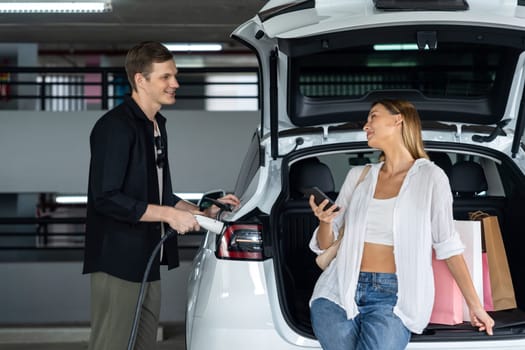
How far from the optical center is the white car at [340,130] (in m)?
2.79

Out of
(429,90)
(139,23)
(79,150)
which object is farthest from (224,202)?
(139,23)

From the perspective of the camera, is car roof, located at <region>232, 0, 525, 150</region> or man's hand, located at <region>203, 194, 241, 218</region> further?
man's hand, located at <region>203, 194, 241, 218</region>

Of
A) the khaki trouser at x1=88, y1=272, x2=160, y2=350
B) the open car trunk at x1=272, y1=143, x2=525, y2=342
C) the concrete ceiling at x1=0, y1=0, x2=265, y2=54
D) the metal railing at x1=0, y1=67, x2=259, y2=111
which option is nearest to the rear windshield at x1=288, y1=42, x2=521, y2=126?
the open car trunk at x1=272, y1=143, x2=525, y2=342

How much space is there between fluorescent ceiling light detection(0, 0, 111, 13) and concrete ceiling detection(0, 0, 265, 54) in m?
0.13

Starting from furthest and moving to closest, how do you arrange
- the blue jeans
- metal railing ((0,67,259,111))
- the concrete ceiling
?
1. metal railing ((0,67,259,111))
2. the concrete ceiling
3. the blue jeans

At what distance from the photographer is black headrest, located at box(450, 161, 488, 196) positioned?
3.73 metres

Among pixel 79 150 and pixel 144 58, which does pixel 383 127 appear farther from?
pixel 79 150

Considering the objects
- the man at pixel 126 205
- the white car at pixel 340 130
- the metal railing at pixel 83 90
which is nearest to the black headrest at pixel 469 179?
the white car at pixel 340 130

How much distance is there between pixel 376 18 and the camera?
9.27 feet

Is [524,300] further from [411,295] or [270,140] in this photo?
[270,140]

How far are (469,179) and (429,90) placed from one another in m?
0.43

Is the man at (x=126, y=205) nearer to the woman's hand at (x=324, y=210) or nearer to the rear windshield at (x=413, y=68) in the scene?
the woman's hand at (x=324, y=210)

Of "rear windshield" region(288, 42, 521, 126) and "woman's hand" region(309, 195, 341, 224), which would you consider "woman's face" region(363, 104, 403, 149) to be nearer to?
"woman's hand" region(309, 195, 341, 224)

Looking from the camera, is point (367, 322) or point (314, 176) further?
point (314, 176)
